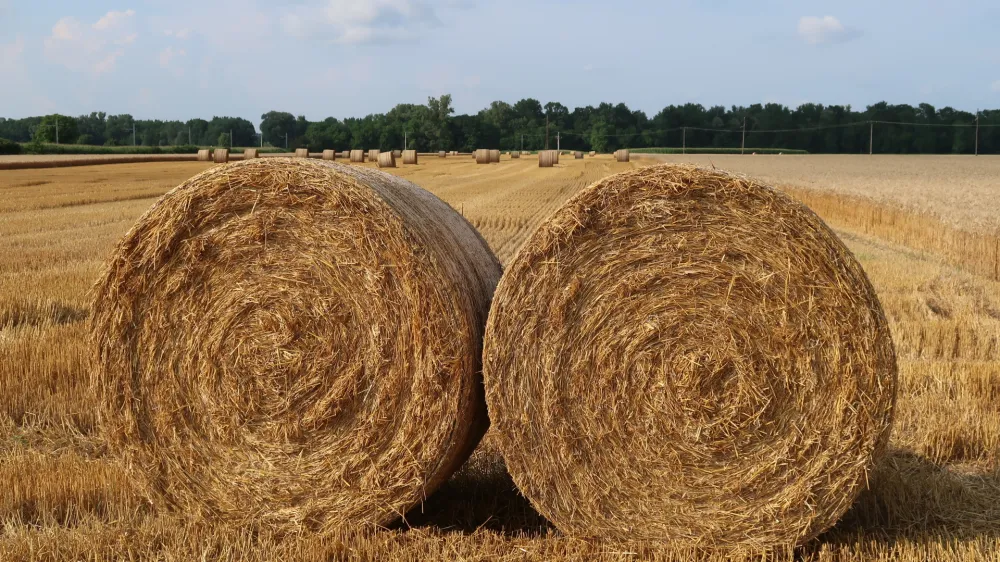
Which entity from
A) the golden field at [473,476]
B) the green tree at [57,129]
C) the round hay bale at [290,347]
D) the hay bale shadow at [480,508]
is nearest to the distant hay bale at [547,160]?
the golden field at [473,476]

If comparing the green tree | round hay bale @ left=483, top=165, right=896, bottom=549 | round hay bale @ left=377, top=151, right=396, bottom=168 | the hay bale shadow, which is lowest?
the hay bale shadow

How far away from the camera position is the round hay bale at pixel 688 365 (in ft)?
13.0

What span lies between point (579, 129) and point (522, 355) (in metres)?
101

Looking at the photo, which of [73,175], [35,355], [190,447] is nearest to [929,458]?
[190,447]

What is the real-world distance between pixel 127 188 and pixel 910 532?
23355 millimetres

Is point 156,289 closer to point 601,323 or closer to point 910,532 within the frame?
point 601,323

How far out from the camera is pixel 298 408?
4316 millimetres

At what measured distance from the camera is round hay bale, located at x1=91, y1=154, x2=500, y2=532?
13.6ft

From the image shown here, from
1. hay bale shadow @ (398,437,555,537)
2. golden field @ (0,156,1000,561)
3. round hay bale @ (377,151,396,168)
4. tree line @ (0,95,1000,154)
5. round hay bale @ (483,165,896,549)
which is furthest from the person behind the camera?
tree line @ (0,95,1000,154)

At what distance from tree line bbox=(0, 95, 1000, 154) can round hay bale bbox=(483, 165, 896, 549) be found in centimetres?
7222

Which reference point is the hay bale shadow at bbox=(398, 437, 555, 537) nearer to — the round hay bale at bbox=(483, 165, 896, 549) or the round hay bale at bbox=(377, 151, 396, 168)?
the round hay bale at bbox=(483, 165, 896, 549)

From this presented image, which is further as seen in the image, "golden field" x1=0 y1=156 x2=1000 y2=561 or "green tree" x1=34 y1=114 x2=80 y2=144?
"green tree" x1=34 y1=114 x2=80 y2=144

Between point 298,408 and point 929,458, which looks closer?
point 298,408

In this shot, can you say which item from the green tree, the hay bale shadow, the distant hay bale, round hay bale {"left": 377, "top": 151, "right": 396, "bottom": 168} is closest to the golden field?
the hay bale shadow
